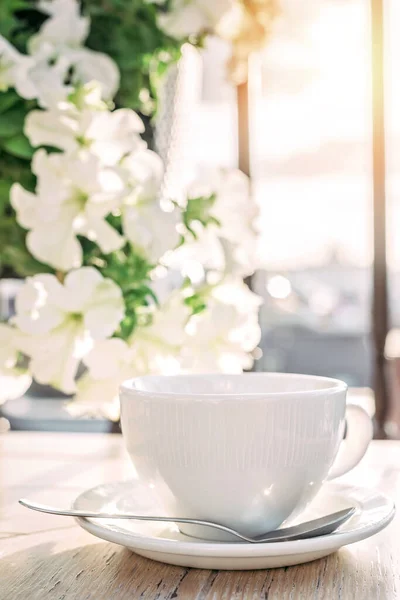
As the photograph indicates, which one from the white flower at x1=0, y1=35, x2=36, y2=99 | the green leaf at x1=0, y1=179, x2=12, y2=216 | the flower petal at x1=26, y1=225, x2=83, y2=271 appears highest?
the white flower at x1=0, y1=35, x2=36, y2=99

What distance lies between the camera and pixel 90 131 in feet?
1.34

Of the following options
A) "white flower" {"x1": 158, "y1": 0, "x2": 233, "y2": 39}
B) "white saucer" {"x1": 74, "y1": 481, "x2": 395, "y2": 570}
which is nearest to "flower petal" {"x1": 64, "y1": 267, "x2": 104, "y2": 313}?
"white saucer" {"x1": 74, "y1": 481, "x2": 395, "y2": 570}

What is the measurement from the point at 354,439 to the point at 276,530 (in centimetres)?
8

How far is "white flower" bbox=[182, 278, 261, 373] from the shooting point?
1.51 feet

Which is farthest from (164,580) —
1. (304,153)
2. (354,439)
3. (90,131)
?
(304,153)

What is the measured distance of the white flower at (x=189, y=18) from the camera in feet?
1.64

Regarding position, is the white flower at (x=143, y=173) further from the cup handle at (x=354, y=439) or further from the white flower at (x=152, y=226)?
the cup handle at (x=354, y=439)

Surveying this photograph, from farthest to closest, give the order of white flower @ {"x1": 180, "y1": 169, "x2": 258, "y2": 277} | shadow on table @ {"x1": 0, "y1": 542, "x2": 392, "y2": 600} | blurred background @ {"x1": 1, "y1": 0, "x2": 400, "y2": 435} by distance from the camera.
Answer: blurred background @ {"x1": 1, "y1": 0, "x2": 400, "y2": 435} → white flower @ {"x1": 180, "y1": 169, "x2": 258, "y2": 277} → shadow on table @ {"x1": 0, "y1": 542, "x2": 392, "y2": 600}

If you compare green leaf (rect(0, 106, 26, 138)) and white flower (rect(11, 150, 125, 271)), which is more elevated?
green leaf (rect(0, 106, 26, 138))

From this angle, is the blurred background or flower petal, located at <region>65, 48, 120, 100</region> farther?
the blurred background

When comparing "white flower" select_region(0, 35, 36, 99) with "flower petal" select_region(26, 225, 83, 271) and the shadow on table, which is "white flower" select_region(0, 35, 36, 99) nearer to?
"flower petal" select_region(26, 225, 83, 271)

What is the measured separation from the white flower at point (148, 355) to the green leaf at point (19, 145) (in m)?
0.13

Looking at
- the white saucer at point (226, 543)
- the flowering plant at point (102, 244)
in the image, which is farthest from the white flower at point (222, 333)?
the white saucer at point (226, 543)

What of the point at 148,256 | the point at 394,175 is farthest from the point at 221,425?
the point at 394,175
